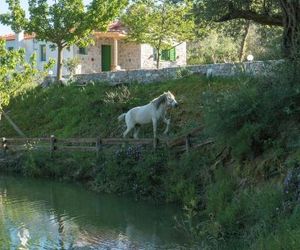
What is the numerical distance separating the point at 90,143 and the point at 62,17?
11.0m

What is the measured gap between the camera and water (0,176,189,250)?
1238cm

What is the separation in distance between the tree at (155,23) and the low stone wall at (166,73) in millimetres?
8578

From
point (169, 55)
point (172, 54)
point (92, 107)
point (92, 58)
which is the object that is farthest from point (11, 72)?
point (172, 54)

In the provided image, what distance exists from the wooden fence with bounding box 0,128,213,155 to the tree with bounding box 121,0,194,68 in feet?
48.6

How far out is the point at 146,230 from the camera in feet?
45.5

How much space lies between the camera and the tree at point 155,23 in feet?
127

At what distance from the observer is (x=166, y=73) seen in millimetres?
26844

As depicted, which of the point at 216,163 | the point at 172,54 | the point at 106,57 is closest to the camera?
the point at 216,163

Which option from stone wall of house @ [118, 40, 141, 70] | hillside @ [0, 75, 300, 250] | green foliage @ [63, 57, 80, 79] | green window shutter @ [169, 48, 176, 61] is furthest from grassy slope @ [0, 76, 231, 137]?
green window shutter @ [169, 48, 176, 61]

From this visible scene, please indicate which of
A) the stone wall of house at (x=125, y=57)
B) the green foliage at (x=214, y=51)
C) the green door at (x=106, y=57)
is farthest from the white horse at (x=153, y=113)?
the green foliage at (x=214, y=51)

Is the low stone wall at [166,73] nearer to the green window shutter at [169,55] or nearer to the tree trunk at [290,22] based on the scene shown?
the tree trunk at [290,22]

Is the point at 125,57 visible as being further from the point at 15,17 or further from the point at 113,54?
the point at 15,17

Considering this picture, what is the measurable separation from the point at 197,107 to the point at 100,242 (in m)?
10.0

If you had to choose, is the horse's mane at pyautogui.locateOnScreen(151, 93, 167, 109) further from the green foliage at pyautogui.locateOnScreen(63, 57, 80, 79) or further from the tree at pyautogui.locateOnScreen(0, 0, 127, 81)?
the green foliage at pyautogui.locateOnScreen(63, 57, 80, 79)
